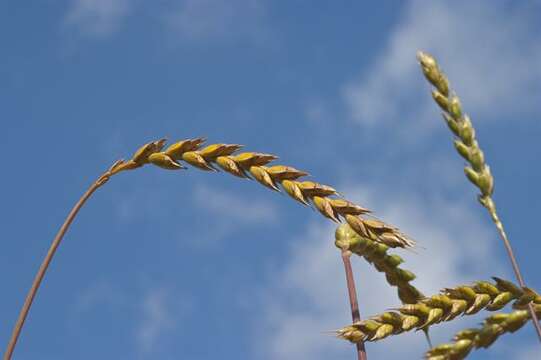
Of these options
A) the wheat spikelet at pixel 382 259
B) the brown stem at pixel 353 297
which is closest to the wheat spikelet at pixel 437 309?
the brown stem at pixel 353 297

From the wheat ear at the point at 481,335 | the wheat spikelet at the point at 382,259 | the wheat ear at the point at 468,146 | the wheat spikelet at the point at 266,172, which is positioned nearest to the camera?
the wheat ear at the point at 481,335

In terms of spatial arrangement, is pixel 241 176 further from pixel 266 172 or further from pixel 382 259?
pixel 382 259

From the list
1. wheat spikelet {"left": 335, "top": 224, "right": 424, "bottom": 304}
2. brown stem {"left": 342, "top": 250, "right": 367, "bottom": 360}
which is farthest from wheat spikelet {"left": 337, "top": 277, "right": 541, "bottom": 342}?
wheat spikelet {"left": 335, "top": 224, "right": 424, "bottom": 304}

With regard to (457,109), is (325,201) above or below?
above

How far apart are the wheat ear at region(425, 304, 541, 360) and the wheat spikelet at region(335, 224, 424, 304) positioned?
5.00ft

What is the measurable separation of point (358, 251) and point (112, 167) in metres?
1.13

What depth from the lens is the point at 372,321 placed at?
2166mm

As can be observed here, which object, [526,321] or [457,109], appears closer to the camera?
[526,321]

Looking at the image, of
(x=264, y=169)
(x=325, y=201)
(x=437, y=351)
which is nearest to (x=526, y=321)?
(x=437, y=351)

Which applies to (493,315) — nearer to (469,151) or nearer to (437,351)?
(437,351)

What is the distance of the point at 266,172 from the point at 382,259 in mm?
835

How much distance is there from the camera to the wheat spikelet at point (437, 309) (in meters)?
2.03

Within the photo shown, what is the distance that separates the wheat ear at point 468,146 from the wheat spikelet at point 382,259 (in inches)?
46.1

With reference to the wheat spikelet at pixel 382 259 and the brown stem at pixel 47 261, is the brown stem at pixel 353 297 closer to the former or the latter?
the wheat spikelet at pixel 382 259
